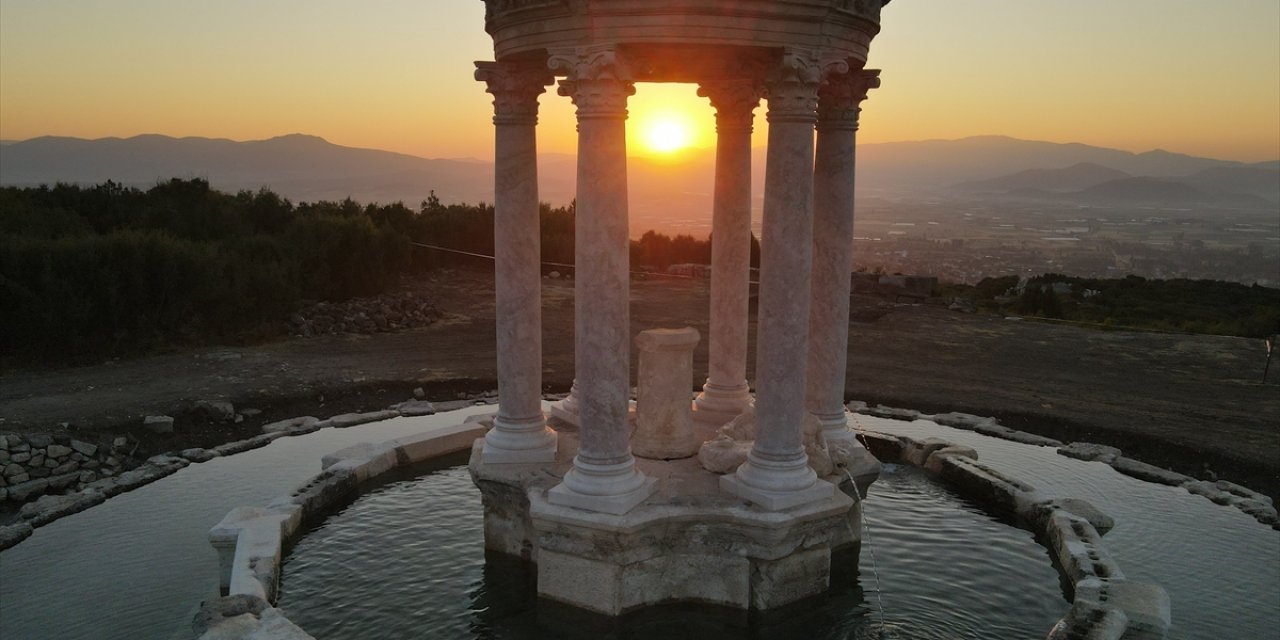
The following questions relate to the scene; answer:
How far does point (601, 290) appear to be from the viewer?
9.12 metres

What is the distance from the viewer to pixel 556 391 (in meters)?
19.6

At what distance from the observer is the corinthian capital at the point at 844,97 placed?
1088cm

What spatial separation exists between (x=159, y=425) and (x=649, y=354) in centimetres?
1073

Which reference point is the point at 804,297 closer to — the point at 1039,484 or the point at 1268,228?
the point at 1039,484

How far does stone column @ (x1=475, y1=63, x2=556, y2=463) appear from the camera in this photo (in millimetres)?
10430

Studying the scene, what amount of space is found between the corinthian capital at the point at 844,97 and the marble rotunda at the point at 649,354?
30mm

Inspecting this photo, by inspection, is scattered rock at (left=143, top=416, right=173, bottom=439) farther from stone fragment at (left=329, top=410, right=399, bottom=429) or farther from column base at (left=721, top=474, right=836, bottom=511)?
column base at (left=721, top=474, right=836, bottom=511)

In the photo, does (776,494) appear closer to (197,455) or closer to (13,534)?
(13,534)

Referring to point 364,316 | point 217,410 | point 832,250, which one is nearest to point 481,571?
point 832,250

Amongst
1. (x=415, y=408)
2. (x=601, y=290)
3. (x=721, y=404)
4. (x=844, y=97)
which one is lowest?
(x=415, y=408)

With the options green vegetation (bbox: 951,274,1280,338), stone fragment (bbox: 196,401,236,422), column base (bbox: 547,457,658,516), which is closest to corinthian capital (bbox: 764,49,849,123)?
column base (bbox: 547,457,658,516)

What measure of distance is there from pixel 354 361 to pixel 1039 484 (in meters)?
16.6

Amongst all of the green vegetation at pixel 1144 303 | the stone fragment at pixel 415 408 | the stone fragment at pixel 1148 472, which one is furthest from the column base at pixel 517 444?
the green vegetation at pixel 1144 303

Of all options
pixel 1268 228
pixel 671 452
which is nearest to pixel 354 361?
pixel 671 452
